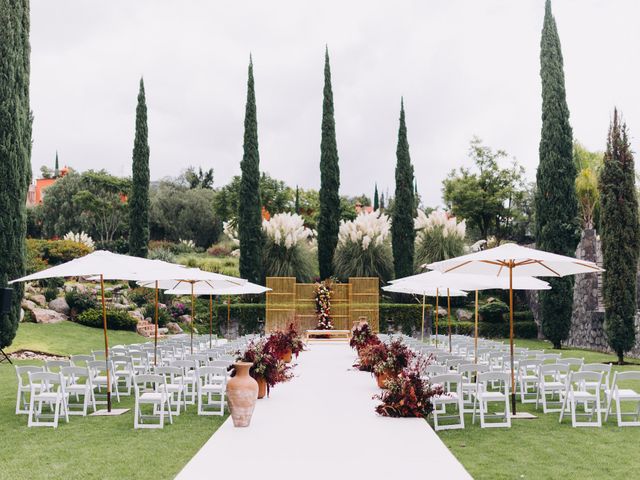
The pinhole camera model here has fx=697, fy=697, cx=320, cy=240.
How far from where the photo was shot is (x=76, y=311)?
78.8 feet

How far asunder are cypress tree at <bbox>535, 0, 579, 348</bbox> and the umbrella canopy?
1109cm

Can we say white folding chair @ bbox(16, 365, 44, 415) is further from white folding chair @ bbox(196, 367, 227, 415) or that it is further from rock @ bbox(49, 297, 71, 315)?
rock @ bbox(49, 297, 71, 315)

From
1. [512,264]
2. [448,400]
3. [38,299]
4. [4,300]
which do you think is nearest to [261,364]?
[448,400]

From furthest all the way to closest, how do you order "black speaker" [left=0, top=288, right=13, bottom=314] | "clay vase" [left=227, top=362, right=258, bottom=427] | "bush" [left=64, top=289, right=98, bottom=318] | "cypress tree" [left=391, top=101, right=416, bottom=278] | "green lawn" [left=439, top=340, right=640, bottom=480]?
"cypress tree" [left=391, top=101, right=416, bottom=278], "bush" [left=64, top=289, right=98, bottom=318], "black speaker" [left=0, top=288, right=13, bottom=314], "clay vase" [left=227, top=362, right=258, bottom=427], "green lawn" [left=439, top=340, right=640, bottom=480]

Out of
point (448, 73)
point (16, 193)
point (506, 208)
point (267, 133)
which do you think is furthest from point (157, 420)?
point (506, 208)

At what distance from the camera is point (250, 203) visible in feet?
96.8

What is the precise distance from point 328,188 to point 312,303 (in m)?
6.37

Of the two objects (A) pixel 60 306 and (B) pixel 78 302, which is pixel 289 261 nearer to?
(B) pixel 78 302

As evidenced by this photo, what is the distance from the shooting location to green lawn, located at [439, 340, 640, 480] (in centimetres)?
648

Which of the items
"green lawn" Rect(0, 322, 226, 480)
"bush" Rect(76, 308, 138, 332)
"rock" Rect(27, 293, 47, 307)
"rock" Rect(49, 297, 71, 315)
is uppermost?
"rock" Rect(27, 293, 47, 307)

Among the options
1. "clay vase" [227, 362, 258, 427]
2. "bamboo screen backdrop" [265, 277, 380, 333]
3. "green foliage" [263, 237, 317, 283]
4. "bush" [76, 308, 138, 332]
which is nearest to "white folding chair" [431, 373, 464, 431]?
"clay vase" [227, 362, 258, 427]

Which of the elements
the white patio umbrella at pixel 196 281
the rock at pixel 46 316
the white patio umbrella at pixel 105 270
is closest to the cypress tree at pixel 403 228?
the white patio umbrella at pixel 196 281

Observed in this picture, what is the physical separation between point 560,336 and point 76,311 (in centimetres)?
1615

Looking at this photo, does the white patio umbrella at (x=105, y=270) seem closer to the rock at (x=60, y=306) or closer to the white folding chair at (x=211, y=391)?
the white folding chair at (x=211, y=391)
